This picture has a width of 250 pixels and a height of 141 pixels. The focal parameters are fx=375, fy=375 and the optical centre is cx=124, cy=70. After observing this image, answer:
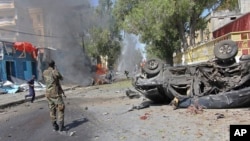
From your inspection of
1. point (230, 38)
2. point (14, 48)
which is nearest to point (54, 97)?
point (230, 38)

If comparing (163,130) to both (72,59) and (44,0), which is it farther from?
(72,59)

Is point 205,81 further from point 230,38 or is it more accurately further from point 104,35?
point 104,35

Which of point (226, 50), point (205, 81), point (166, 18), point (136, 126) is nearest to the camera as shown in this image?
point (136, 126)

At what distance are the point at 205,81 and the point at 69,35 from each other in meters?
25.0

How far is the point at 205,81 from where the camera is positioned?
10.6m


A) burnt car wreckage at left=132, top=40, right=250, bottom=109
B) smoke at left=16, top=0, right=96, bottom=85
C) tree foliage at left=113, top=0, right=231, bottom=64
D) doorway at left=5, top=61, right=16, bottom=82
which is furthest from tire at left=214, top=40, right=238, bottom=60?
smoke at left=16, top=0, right=96, bottom=85

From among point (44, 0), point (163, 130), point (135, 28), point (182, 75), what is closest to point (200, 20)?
point (135, 28)

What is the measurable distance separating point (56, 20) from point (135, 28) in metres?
9.22

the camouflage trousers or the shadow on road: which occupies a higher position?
the camouflage trousers

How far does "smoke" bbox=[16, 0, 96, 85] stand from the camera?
3103 cm

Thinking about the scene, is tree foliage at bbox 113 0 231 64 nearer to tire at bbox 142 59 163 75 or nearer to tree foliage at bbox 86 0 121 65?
tire at bbox 142 59 163 75

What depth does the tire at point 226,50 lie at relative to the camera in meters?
10.2

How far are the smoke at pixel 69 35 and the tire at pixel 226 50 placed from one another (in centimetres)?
2129

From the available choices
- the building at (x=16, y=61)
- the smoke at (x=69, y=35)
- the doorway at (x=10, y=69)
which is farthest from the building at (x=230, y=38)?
the doorway at (x=10, y=69)
